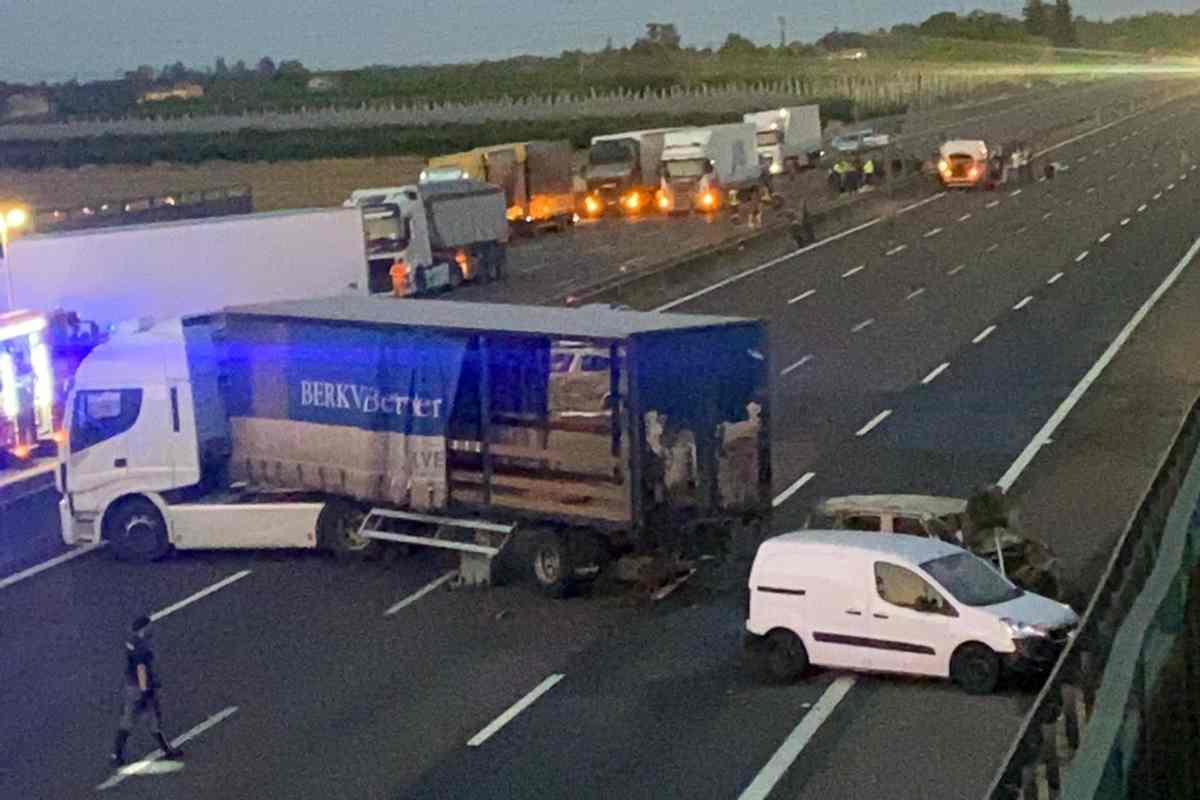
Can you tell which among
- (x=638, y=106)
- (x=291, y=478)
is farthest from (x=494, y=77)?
(x=291, y=478)

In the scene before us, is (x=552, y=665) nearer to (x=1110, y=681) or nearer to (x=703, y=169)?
(x=1110, y=681)

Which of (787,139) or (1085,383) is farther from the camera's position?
(787,139)

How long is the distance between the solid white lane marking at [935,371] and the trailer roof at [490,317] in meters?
13.3

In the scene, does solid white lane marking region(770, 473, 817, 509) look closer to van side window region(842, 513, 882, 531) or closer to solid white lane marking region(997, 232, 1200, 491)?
solid white lane marking region(997, 232, 1200, 491)

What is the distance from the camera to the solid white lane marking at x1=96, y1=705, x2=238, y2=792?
1524 cm

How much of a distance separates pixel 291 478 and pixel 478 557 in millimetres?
2872

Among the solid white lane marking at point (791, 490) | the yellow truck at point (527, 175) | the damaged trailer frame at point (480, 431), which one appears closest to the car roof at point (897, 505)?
the damaged trailer frame at point (480, 431)

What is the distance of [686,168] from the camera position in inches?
2744

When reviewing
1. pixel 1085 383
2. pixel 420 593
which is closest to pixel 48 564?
pixel 420 593

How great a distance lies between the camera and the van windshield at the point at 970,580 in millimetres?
16797

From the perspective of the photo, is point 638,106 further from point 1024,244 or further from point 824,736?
point 824,736

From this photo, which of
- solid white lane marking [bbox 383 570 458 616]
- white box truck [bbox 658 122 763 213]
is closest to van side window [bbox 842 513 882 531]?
solid white lane marking [bbox 383 570 458 616]

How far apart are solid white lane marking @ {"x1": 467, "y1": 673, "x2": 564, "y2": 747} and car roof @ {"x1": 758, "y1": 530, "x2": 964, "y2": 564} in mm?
2044

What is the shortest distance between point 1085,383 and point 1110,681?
22667mm
